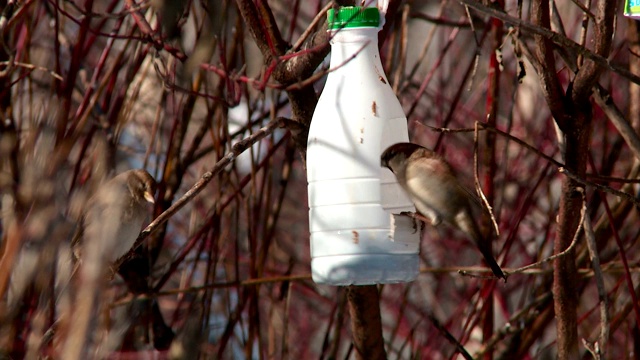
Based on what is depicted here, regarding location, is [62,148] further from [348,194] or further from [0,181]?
[348,194]

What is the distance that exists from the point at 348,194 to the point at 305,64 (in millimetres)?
405

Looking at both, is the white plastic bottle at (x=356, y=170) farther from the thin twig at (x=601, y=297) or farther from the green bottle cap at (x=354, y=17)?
the thin twig at (x=601, y=297)

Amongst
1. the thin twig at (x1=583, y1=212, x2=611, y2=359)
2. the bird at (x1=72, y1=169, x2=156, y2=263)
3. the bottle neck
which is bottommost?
the thin twig at (x1=583, y1=212, x2=611, y2=359)

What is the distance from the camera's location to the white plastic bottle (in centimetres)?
278

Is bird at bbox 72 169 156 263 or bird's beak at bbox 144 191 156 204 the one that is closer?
bird at bbox 72 169 156 263

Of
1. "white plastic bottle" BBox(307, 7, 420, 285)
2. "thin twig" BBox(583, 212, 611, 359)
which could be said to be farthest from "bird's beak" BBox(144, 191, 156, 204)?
"thin twig" BBox(583, 212, 611, 359)

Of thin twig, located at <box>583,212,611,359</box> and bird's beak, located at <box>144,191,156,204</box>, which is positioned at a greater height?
bird's beak, located at <box>144,191,156,204</box>

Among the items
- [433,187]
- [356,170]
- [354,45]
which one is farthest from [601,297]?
[354,45]

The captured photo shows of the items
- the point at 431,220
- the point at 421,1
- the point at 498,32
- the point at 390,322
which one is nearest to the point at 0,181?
the point at 431,220

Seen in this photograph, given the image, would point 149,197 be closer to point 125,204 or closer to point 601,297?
point 125,204

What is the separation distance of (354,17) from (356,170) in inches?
16.9

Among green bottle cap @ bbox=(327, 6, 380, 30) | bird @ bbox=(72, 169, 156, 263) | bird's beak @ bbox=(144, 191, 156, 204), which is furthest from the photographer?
bird's beak @ bbox=(144, 191, 156, 204)

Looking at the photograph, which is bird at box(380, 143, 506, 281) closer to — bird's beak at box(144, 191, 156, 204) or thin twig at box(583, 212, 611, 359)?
thin twig at box(583, 212, 611, 359)

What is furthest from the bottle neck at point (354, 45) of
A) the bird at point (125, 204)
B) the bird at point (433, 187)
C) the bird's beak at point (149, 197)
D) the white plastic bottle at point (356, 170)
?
the bird's beak at point (149, 197)
